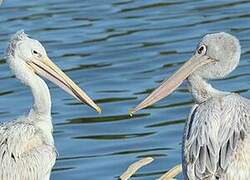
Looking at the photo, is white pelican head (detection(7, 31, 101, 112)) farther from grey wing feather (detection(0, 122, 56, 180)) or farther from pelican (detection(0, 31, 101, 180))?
grey wing feather (detection(0, 122, 56, 180))

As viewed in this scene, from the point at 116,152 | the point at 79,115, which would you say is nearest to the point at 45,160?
the point at 116,152

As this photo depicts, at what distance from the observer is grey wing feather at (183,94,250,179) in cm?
1227

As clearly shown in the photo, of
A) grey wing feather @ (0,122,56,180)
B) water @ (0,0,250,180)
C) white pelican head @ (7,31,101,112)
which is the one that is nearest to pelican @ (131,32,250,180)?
white pelican head @ (7,31,101,112)

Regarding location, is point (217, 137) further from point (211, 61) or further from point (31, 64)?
point (31, 64)

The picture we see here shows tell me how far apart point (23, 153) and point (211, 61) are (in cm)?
185

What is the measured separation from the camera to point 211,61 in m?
13.1

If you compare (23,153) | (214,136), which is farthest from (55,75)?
(214,136)

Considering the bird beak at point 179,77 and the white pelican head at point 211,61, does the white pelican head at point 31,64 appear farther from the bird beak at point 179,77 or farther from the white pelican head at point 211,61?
the white pelican head at point 211,61

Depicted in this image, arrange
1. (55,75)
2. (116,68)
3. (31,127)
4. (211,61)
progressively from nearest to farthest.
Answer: (31,127) → (211,61) → (55,75) → (116,68)

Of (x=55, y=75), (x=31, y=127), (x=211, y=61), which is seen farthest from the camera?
(x=55, y=75)

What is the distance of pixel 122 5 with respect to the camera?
21.3 metres

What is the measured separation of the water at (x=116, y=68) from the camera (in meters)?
16.0

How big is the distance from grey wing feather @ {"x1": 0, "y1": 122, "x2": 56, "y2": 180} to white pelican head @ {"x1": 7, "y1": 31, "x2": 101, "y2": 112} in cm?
56

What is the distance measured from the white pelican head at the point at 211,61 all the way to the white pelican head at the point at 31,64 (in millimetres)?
639
